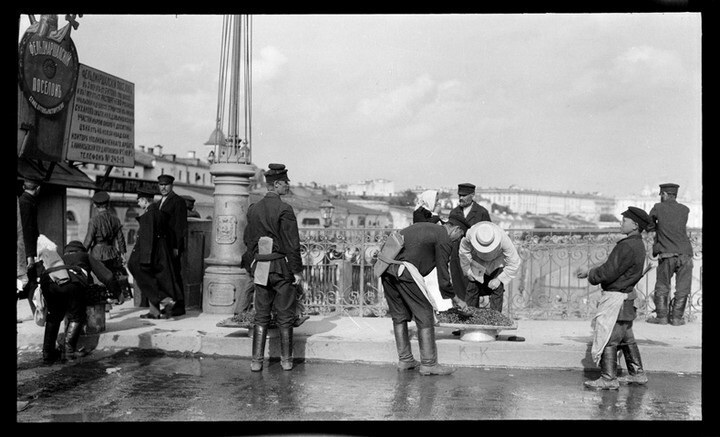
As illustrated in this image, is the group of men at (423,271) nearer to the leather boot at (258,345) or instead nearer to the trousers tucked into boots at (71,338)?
the leather boot at (258,345)

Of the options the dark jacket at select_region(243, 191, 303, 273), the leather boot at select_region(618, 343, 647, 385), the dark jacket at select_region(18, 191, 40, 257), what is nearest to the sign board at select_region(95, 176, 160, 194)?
A: the dark jacket at select_region(18, 191, 40, 257)

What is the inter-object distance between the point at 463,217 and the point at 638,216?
2.66 meters

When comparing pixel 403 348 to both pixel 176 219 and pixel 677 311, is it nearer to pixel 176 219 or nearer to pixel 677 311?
pixel 176 219

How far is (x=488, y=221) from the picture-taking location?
9188 mm

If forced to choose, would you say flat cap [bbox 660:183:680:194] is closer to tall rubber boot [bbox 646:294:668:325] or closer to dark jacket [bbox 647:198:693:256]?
dark jacket [bbox 647:198:693:256]

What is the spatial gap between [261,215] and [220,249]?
9.53ft

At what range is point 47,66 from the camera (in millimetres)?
12938

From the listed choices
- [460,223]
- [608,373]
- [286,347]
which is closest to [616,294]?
[608,373]

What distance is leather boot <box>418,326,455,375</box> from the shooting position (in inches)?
296

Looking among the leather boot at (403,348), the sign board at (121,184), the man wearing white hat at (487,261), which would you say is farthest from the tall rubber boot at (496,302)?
the sign board at (121,184)

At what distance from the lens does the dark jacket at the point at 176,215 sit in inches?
408

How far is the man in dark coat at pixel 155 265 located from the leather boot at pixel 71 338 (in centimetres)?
187
